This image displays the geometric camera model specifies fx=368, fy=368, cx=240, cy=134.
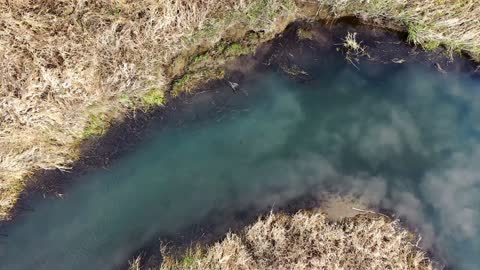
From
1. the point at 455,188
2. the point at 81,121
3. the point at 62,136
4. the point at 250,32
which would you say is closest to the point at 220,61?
the point at 250,32

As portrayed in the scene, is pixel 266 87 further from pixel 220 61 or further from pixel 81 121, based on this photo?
pixel 81 121

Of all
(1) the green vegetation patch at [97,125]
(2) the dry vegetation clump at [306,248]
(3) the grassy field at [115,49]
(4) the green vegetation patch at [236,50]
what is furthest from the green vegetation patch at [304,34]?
(1) the green vegetation patch at [97,125]

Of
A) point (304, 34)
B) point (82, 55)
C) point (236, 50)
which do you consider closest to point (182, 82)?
point (236, 50)

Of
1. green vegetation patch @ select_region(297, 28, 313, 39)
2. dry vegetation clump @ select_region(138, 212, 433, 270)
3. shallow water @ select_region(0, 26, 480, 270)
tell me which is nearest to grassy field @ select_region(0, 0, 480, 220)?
green vegetation patch @ select_region(297, 28, 313, 39)

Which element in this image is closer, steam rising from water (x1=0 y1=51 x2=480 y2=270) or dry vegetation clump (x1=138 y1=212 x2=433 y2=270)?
dry vegetation clump (x1=138 y1=212 x2=433 y2=270)

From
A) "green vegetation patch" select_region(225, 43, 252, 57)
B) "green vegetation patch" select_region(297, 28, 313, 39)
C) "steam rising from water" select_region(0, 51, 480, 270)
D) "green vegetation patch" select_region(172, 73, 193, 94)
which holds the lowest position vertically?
"steam rising from water" select_region(0, 51, 480, 270)

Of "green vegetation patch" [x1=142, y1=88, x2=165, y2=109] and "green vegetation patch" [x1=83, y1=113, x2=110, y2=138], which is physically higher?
"green vegetation patch" [x1=142, y1=88, x2=165, y2=109]

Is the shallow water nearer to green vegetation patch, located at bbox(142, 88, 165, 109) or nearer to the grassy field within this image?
green vegetation patch, located at bbox(142, 88, 165, 109)

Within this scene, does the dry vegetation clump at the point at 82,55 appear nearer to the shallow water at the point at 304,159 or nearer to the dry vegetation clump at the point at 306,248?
the shallow water at the point at 304,159
